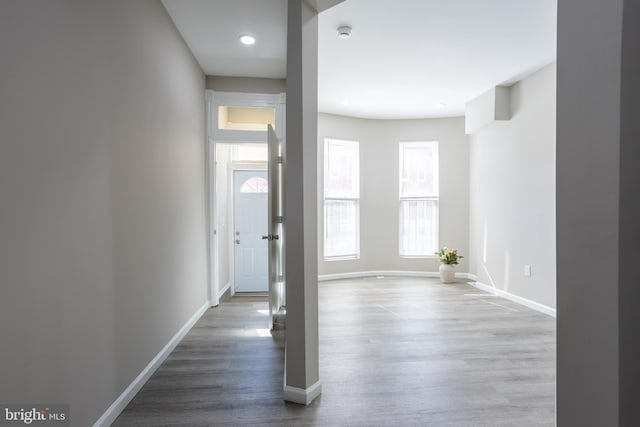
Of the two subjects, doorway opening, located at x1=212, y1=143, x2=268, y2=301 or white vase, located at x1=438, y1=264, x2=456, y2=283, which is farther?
white vase, located at x1=438, y1=264, x2=456, y2=283

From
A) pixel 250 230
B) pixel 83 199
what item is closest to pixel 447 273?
pixel 250 230

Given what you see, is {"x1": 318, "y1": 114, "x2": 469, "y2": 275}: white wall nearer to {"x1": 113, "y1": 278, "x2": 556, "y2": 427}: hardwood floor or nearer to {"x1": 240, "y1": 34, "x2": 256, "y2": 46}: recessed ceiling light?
{"x1": 113, "y1": 278, "x2": 556, "y2": 427}: hardwood floor

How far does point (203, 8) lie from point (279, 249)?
2.30m

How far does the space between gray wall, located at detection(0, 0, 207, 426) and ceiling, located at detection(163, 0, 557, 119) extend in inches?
24.3

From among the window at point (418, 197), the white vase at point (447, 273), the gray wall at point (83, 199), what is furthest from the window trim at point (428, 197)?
the gray wall at point (83, 199)

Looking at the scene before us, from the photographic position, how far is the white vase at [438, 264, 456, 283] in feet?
18.8

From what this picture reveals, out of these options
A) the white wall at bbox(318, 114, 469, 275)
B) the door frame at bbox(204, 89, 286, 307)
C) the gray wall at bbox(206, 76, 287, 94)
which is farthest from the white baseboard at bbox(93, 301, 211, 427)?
the white wall at bbox(318, 114, 469, 275)

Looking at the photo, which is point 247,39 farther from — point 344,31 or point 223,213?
point 223,213

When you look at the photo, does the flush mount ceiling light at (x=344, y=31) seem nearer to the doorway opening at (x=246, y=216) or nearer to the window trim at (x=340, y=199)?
the doorway opening at (x=246, y=216)

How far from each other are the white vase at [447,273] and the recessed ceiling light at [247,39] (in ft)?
14.8

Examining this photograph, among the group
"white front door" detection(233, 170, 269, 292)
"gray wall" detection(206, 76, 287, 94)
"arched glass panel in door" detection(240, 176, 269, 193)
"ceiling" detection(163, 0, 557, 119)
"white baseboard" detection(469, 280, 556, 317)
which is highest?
"ceiling" detection(163, 0, 557, 119)

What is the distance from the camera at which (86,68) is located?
5.63 ft

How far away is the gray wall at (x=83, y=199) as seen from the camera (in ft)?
4.19

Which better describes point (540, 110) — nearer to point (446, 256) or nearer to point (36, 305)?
point (446, 256)
